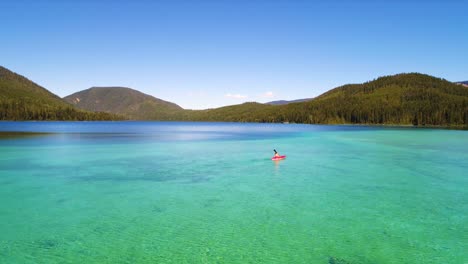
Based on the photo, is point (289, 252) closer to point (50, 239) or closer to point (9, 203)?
point (50, 239)

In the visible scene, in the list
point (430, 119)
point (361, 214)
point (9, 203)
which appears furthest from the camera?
point (430, 119)

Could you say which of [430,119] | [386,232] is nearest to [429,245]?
[386,232]

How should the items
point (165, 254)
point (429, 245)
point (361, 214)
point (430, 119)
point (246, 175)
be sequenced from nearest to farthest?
1. point (165, 254)
2. point (429, 245)
3. point (361, 214)
4. point (246, 175)
5. point (430, 119)

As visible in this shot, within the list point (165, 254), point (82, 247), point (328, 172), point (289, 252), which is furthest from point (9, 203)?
point (328, 172)

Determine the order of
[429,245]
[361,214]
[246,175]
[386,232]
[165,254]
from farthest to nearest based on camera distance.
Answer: [246,175], [361,214], [386,232], [429,245], [165,254]

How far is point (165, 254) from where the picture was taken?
13008 millimetres

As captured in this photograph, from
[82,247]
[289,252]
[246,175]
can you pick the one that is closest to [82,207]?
[82,247]

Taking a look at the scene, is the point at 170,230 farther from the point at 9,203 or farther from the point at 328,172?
the point at 328,172

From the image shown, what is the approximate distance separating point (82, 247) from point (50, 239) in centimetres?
193

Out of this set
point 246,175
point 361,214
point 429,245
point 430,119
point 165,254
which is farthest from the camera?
point 430,119

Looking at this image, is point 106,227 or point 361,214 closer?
point 106,227

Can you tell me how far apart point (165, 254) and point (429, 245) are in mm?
11030

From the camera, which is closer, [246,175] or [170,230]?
[170,230]

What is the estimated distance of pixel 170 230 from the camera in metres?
15.8
